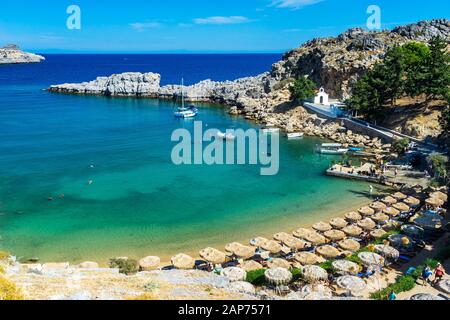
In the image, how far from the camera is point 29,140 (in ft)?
179

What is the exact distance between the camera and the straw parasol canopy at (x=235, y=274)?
19.5 m

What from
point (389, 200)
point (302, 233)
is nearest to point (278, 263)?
point (302, 233)

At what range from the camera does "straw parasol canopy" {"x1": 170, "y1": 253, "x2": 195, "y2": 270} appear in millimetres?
21653

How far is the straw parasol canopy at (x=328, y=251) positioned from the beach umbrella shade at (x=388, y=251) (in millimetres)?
2285

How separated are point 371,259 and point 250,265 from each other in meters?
6.51

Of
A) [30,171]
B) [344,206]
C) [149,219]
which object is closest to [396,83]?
[344,206]

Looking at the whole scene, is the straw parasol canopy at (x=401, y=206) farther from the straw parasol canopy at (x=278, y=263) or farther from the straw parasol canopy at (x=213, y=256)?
the straw parasol canopy at (x=213, y=256)

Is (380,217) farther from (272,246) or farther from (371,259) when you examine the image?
(272,246)

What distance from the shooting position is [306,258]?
71.6 ft

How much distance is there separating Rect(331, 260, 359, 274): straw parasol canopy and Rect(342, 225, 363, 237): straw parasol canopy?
5.17 meters

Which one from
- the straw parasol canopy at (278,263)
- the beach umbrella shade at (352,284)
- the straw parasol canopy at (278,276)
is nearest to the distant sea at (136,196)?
the straw parasol canopy at (278,263)

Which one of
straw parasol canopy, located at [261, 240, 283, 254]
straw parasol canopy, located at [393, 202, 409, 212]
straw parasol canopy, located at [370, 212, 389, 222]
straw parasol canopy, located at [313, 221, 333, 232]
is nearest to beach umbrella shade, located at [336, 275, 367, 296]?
straw parasol canopy, located at [261, 240, 283, 254]

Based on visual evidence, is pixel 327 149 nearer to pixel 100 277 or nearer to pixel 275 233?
pixel 275 233

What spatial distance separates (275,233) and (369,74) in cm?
3955
